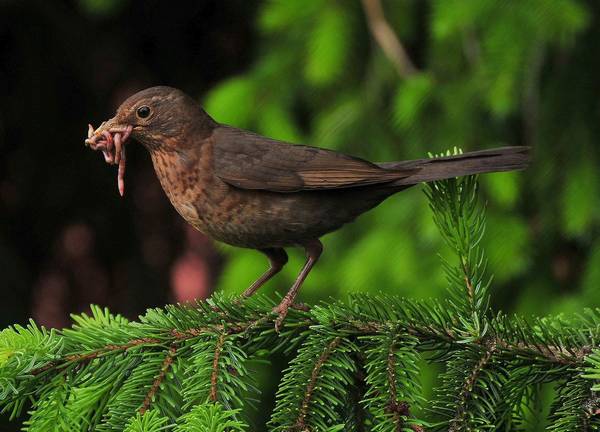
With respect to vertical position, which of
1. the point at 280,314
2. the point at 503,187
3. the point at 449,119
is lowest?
the point at 280,314

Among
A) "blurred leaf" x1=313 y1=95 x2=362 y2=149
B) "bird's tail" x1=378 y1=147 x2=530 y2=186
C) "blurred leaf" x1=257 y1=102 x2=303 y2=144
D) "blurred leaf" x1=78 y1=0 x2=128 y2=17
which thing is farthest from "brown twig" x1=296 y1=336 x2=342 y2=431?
"blurred leaf" x1=78 y1=0 x2=128 y2=17

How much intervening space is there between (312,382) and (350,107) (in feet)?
6.48

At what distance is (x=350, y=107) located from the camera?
385 centimetres

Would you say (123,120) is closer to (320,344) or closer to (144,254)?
(320,344)

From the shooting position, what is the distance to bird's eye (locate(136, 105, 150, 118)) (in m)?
3.03

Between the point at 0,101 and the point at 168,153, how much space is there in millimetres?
2304

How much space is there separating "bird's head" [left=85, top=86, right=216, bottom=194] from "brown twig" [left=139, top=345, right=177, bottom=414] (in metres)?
0.97

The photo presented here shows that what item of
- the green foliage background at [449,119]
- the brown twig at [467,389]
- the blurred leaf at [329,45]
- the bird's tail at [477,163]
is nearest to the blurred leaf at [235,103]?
the green foliage background at [449,119]

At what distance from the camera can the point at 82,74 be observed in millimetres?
5031

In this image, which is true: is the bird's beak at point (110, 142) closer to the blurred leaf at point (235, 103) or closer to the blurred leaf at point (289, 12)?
the blurred leaf at point (235, 103)

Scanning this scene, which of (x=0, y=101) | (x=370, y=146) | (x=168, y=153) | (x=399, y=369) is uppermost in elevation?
(x=0, y=101)

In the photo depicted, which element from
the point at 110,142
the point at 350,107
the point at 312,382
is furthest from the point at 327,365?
the point at 350,107

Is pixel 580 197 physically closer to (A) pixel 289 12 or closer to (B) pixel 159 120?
(A) pixel 289 12

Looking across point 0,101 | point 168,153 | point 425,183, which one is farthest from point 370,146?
point 0,101
